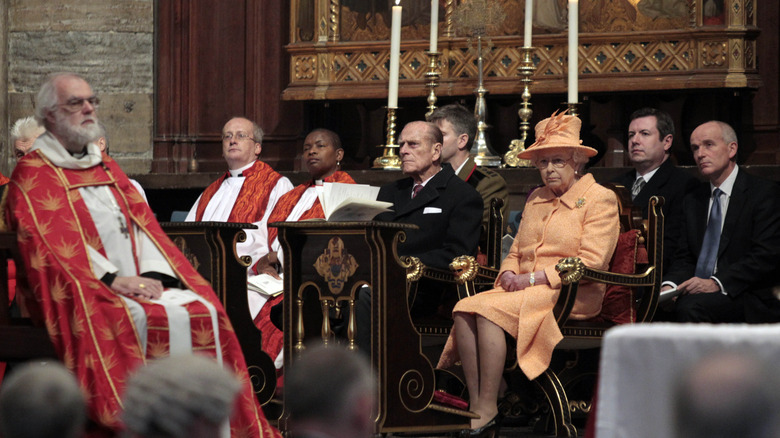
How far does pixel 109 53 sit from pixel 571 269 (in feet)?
15.3

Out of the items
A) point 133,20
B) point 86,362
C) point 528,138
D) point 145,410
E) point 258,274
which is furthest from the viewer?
point 133,20

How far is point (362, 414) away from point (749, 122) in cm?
616

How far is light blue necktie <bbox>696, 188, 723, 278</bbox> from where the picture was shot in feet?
19.8

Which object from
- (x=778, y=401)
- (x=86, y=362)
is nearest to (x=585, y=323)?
(x=86, y=362)

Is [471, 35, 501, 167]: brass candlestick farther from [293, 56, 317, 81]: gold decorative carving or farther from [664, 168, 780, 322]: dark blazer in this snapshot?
[664, 168, 780, 322]: dark blazer

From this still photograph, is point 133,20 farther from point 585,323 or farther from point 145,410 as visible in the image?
point 145,410

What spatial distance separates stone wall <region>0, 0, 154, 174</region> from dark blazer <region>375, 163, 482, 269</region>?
341 centimetres

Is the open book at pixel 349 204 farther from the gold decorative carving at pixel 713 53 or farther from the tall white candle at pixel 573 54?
the gold decorative carving at pixel 713 53

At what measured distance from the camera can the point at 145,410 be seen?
72.0 inches

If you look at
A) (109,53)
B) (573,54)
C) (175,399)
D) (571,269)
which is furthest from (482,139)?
(175,399)

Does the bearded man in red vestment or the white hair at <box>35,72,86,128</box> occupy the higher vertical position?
the white hair at <box>35,72,86,128</box>

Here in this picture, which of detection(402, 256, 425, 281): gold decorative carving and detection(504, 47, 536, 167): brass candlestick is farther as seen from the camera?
detection(504, 47, 536, 167): brass candlestick

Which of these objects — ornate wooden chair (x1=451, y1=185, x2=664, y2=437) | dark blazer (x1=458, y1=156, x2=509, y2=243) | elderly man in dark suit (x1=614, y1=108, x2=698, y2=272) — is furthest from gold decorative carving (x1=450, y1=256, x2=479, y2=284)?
elderly man in dark suit (x1=614, y1=108, x2=698, y2=272)

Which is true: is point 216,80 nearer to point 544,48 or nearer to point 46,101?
point 544,48
